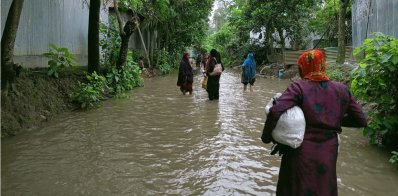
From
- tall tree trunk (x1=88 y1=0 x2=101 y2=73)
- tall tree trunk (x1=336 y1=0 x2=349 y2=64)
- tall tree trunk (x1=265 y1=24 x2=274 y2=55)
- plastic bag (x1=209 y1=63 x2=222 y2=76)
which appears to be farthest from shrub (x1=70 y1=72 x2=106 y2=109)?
tall tree trunk (x1=265 y1=24 x2=274 y2=55)

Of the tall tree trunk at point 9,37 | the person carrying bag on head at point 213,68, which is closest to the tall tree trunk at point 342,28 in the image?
the person carrying bag on head at point 213,68

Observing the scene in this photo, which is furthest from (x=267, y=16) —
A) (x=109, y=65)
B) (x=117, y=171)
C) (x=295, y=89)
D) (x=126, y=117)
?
(x=295, y=89)

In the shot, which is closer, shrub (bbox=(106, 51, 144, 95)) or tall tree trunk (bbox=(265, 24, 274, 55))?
shrub (bbox=(106, 51, 144, 95))

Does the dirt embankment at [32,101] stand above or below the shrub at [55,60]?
below

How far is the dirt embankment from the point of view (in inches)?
294

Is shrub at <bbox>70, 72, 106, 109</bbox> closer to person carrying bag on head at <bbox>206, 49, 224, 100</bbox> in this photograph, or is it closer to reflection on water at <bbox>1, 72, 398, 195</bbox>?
reflection on water at <bbox>1, 72, 398, 195</bbox>

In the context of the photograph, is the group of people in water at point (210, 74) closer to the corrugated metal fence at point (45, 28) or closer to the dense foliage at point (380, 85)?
the corrugated metal fence at point (45, 28)

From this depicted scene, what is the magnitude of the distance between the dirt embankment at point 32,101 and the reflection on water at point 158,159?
0.29 metres

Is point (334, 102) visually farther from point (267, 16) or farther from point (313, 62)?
point (267, 16)

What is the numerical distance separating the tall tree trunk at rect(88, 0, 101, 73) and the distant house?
322 inches

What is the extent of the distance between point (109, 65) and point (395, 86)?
33.7ft

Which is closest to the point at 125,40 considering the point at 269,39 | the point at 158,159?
the point at 158,159

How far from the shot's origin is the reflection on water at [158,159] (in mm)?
4898

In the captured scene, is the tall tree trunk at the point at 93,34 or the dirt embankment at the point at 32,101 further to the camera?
the tall tree trunk at the point at 93,34
